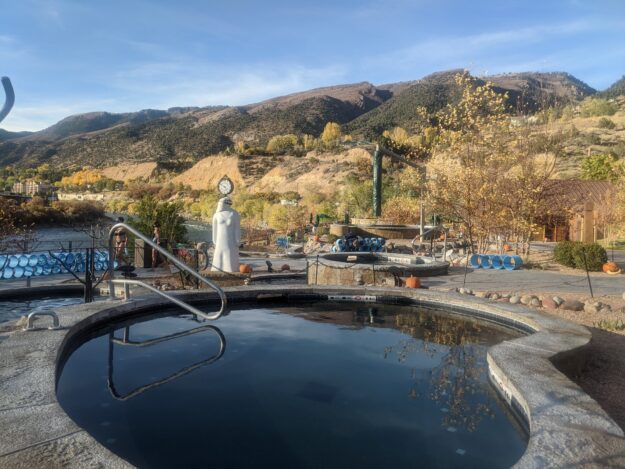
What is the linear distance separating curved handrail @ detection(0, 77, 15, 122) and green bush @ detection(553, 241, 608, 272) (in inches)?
519

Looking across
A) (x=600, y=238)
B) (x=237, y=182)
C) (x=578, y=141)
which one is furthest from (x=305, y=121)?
(x=600, y=238)

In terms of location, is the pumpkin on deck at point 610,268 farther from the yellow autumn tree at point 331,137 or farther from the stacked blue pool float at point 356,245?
the yellow autumn tree at point 331,137

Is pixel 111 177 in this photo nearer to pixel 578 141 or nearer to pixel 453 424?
pixel 578 141

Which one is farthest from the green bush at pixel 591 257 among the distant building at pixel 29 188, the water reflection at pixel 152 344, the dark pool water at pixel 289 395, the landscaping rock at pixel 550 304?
the distant building at pixel 29 188

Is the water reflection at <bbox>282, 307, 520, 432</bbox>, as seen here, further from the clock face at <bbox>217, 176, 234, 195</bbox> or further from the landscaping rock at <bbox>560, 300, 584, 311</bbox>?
the clock face at <bbox>217, 176, 234, 195</bbox>

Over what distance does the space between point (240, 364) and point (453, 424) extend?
2113 millimetres

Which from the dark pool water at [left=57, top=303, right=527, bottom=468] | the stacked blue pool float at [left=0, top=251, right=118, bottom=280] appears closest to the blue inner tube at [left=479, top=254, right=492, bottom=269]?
the dark pool water at [left=57, top=303, right=527, bottom=468]

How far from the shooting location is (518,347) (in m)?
4.41

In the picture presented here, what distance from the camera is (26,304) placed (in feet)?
29.8

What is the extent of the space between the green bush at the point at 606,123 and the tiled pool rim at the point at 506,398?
5564cm

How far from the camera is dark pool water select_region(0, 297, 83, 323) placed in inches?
322

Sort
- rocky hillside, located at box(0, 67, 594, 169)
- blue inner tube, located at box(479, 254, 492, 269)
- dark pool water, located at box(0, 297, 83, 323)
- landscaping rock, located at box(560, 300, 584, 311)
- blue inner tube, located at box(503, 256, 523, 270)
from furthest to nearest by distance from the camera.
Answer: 1. rocky hillside, located at box(0, 67, 594, 169)
2. blue inner tube, located at box(479, 254, 492, 269)
3. blue inner tube, located at box(503, 256, 523, 270)
4. dark pool water, located at box(0, 297, 83, 323)
5. landscaping rock, located at box(560, 300, 584, 311)

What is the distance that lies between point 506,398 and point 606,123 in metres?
58.3

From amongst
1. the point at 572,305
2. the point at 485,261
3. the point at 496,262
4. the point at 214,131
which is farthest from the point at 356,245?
the point at 214,131
